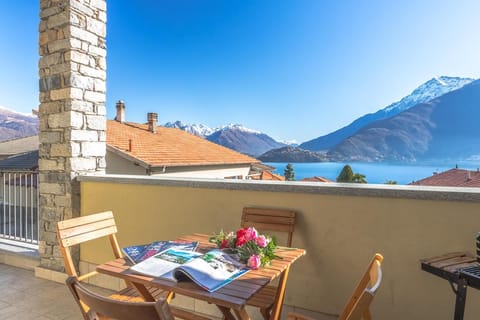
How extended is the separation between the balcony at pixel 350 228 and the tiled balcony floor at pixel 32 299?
14 cm

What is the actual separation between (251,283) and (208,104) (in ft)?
126

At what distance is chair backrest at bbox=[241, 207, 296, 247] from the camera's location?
2396 millimetres

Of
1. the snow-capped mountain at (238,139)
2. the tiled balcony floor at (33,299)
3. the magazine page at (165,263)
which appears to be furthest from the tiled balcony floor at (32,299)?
the snow-capped mountain at (238,139)

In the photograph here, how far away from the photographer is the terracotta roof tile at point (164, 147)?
12.0 m

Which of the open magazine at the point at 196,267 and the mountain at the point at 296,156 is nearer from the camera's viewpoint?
the open magazine at the point at 196,267

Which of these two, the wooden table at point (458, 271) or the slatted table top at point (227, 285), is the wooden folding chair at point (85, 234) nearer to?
the slatted table top at point (227, 285)

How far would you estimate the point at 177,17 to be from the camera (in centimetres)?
1645

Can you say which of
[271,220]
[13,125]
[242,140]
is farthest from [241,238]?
[13,125]

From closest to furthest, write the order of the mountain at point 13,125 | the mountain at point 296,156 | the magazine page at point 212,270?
the magazine page at point 212,270 < the mountain at point 296,156 < the mountain at point 13,125

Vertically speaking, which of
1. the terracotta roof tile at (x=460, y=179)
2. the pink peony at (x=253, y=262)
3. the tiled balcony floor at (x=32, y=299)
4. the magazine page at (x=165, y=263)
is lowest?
the tiled balcony floor at (x=32, y=299)

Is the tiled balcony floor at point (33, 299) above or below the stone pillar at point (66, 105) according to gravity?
below

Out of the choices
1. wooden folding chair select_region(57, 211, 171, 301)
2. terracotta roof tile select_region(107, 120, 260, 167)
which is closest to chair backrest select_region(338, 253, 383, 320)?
wooden folding chair select_region(57, 211, 171, 301)

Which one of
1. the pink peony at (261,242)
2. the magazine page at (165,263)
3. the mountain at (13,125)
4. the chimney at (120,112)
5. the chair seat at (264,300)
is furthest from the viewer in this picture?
the mountain at (13,125)

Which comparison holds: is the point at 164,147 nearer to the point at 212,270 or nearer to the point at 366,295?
the point at 212,270
